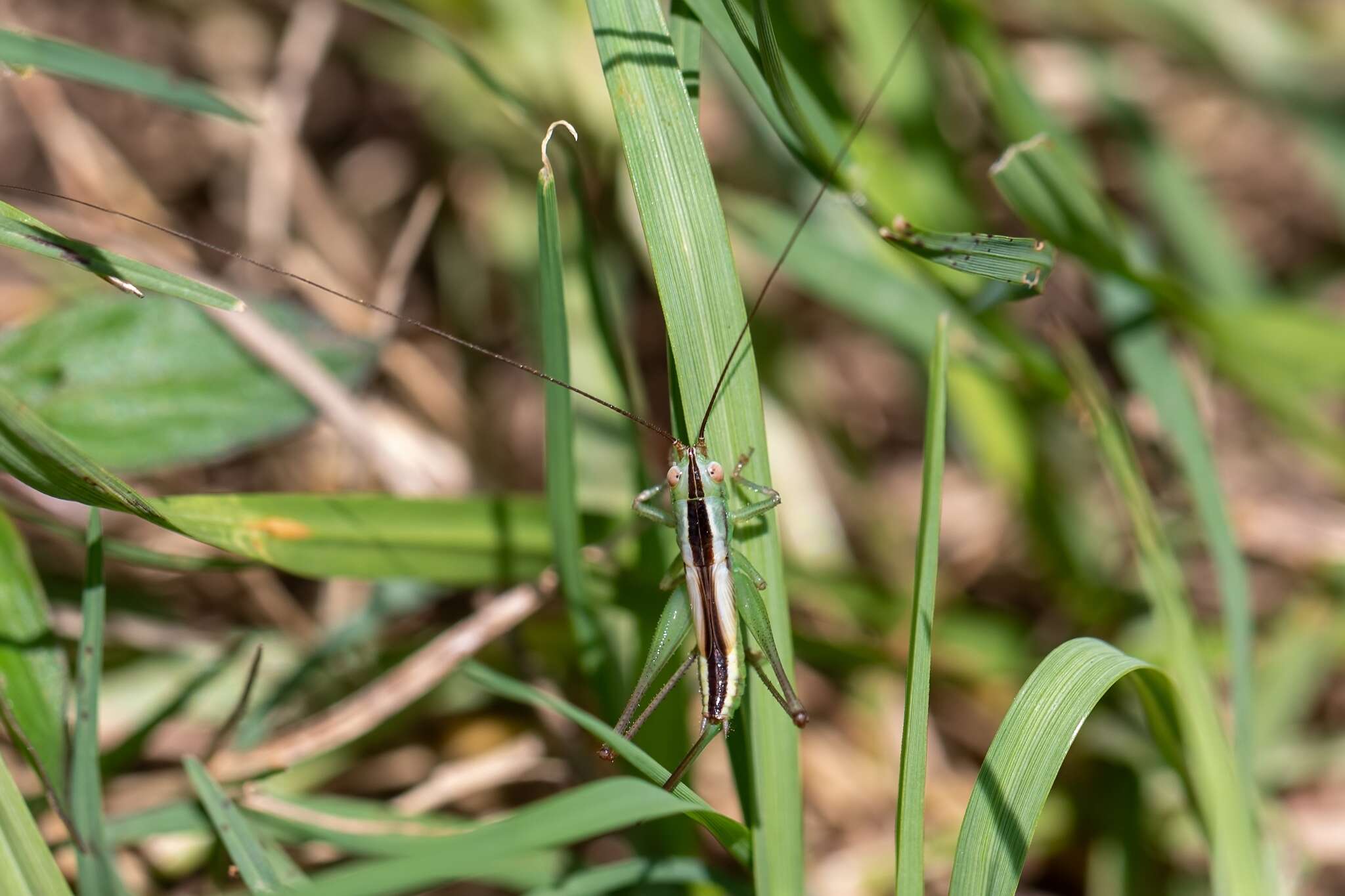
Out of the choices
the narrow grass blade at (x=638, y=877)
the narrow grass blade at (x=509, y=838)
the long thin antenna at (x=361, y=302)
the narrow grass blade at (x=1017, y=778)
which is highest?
the long thin antenna at (x=361, y=302)

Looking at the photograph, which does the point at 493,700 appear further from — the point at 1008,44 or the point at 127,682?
the point at 1008,44

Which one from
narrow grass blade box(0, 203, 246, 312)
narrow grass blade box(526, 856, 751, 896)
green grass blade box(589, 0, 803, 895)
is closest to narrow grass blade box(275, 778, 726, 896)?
green grass blade box(589, 0, 803, 895)

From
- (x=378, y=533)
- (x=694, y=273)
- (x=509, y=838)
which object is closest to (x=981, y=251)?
(x=694, y=273)

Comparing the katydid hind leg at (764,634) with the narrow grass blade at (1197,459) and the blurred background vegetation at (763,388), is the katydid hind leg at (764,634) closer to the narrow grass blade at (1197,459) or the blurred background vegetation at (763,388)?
the blurred background vegetation at (763,388)

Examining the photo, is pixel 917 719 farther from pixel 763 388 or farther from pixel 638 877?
pixel 763 388

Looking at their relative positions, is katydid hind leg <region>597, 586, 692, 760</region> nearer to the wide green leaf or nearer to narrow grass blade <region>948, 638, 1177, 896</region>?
narrow grass blade <region>948, 638, 1177, 896</region>

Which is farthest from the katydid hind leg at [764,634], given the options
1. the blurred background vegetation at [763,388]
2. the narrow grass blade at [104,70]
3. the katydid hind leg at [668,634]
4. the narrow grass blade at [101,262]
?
the narrow grass blade at [104,70]
